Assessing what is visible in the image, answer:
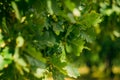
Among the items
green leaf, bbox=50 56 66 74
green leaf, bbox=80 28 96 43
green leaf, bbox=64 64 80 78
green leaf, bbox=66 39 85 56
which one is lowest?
green leaf, bbox=50 56 66 74

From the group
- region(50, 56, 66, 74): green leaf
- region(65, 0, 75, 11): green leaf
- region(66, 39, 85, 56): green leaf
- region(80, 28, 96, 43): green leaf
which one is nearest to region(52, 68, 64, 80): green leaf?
region(50, 56, 66, 74): green leaf

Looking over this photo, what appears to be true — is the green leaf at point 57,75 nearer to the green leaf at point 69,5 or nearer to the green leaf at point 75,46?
the green leaf at point 75,46

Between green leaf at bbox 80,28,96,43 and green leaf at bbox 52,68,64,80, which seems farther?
green leaf at bbox 80,28,96,43

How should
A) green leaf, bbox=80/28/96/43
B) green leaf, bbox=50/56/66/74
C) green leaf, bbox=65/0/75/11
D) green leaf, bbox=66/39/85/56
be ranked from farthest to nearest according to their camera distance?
green leaf, bbox=80/28/96/43
green leaf, bbox=66/39/85/56
green leaf, bbox=50/56/66/74
green leaf, bbox=65/0/75/11

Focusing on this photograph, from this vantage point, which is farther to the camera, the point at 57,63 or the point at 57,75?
the point at 57,75

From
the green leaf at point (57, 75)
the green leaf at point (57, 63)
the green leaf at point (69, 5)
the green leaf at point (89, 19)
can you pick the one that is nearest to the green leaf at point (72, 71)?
the green leaf at point (57, 75)

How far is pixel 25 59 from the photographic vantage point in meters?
2.55

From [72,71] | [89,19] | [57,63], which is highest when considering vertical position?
[89,19]

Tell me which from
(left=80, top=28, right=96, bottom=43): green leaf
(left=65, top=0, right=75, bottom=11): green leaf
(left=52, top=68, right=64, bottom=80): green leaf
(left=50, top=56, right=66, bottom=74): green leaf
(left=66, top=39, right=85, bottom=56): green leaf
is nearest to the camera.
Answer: (left=65, top=0, right=75, bottom=11): green leaf

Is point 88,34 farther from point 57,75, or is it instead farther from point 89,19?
point 57,75

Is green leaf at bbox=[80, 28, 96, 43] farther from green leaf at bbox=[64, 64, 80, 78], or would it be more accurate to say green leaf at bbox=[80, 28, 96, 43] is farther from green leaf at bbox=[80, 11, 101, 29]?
green leaf at bbox=[64, 64, 80, 78]

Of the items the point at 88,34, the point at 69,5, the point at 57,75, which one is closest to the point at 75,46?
the point at 88,34

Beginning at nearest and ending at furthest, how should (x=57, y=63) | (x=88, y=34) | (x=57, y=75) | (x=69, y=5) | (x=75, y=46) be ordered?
(x=69, y=5) < (x=57, y=63) < (x=57, y=75) < (x=75, y=46) < (x=88, y=34)

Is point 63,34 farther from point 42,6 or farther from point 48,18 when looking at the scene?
point 42,6
